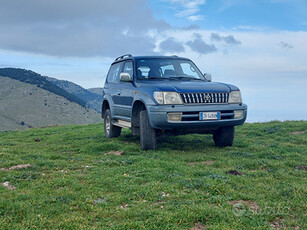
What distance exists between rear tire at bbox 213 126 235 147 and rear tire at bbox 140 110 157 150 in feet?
6.35

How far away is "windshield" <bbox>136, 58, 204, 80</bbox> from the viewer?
912 cm

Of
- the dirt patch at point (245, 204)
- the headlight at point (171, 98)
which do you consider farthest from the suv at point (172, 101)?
the dirt patch at point (245, 204)

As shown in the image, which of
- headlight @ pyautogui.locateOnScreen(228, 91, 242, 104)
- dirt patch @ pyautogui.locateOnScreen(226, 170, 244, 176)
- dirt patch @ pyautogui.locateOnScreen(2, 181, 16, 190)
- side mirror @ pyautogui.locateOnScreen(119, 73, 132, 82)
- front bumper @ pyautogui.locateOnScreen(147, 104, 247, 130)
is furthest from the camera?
side mirror @ pyautogui.locateOnScreen(119, 73, 132, 82)

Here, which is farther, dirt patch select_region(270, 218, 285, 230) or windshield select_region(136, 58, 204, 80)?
windshield select_region(136, 58, 204, 80)

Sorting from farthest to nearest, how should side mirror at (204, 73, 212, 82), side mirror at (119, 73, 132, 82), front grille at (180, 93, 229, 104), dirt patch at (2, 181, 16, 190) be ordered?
side mirror at (204, 73, 212, 82) < side mirror at (119, 73, 132, 82) < front grille at (180, 93, 229, 104) < dirt patch at (2, 181, 16, 190)

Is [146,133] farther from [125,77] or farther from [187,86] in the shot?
[125,77]

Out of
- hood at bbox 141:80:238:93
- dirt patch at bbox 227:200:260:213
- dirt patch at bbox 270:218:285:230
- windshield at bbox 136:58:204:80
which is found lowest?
dirt patch at bbox 270:218:285:230

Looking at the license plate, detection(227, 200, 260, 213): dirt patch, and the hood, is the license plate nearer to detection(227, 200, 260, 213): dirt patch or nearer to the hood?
the hood

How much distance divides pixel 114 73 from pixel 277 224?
323 inches

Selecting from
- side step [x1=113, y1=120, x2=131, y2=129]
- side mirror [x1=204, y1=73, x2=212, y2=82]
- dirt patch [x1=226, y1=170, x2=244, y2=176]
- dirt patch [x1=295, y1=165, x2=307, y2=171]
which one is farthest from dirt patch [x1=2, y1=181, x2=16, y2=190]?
side mirror [x1=204, y1=73, x2=212, y2=82]

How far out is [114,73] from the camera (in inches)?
436

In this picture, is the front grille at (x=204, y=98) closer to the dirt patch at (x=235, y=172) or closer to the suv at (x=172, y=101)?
the suv at (x=172, y=101)

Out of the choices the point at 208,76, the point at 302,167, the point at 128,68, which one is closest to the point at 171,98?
the point at 208,76

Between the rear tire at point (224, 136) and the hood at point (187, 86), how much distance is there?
3.80 ft
